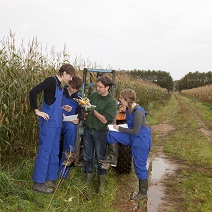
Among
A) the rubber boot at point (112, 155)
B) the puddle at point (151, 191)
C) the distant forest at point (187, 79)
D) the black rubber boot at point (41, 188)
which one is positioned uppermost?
the distant forest at point (187, 79)

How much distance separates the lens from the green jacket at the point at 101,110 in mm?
4172

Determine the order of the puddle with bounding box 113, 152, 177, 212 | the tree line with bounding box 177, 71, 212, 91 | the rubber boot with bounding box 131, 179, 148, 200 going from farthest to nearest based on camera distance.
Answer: the tree line with bounding box 177, 71, 212, 91
the rubber boot with bounding box 131, 179, 148, 200
the puddle with bounding box 113, 152, 177, 212

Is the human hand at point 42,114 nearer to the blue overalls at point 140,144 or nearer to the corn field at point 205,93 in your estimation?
the blue overalls at point 140,144

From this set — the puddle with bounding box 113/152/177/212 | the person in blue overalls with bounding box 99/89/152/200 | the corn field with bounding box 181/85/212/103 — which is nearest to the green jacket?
the person in blue overalls with bounding box 99/89/152/200

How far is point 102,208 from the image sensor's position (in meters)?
3.85

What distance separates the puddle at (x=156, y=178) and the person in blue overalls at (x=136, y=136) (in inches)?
8.3

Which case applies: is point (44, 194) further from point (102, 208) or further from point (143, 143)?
point (143, 143)

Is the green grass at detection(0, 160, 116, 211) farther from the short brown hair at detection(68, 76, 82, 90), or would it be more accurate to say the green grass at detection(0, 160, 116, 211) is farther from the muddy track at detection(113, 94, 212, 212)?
the short brown hair at detection(68, 76, 82, 90)

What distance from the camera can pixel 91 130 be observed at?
434 centimetres

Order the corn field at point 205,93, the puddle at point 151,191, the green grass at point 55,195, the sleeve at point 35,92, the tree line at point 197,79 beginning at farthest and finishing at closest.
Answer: the tree line at point 197,79
the corn field at point 205,93
the puddle at point 151,191
the sleeve at point 35,92
the green grass at point 55,195

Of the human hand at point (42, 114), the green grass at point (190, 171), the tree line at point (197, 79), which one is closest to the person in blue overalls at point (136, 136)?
the green grass at point (190, 171)

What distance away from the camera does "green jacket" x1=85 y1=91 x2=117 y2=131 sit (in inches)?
164

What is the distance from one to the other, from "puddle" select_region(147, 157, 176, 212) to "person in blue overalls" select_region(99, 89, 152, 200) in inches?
8.3

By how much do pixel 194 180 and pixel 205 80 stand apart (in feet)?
237
